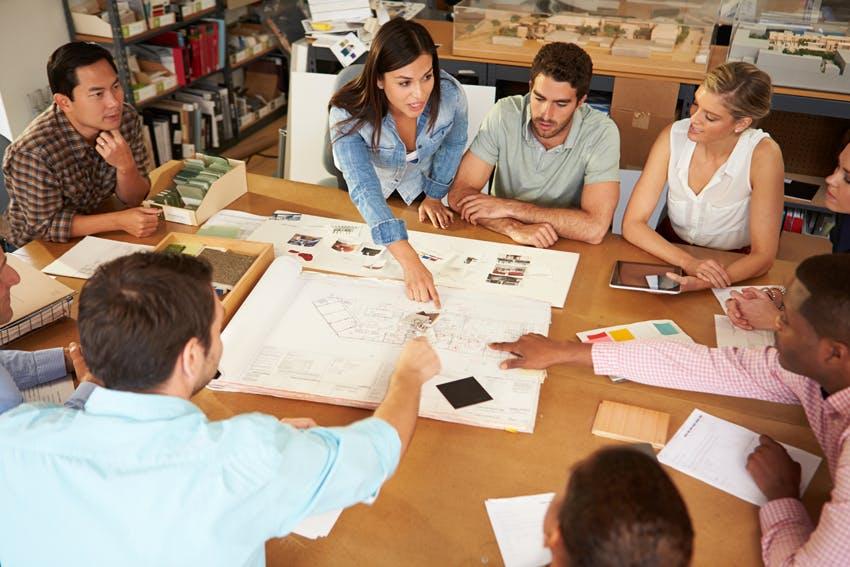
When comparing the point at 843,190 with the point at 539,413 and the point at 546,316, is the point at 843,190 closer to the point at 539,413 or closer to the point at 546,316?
the point at 546,316

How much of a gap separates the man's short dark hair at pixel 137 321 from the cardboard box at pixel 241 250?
0.64 meters

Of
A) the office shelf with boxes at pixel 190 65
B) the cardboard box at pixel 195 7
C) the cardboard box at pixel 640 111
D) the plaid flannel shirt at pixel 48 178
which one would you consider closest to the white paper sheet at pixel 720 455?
the plaid flannel shirt at pixel 48 178

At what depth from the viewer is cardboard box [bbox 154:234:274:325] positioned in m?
1.72

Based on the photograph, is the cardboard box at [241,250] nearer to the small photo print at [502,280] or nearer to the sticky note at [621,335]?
the small photo print at [502,280]

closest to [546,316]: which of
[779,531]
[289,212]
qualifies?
[779,531]

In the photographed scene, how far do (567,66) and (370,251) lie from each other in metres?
0.78

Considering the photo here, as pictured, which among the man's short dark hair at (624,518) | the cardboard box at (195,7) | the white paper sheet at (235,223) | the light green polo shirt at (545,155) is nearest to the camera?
the man's short dark hair at (624,518)

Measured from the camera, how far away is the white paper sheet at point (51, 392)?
1543 millimetres

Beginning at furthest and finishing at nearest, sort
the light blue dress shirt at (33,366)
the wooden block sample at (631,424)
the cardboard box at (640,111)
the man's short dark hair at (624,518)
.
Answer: the cardboard box at (640,111) < the light blue dress shirt at (33,366) < the wooden block sample at (631,424) < the man's short dark hair at (624,518)

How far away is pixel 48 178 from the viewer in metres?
2.07

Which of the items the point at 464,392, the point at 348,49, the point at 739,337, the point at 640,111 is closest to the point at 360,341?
the point at 464,392

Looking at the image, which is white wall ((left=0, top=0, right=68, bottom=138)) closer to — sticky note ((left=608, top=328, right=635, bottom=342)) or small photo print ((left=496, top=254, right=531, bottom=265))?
small photo print ((left=496, top=254, right=531, bottom=265))

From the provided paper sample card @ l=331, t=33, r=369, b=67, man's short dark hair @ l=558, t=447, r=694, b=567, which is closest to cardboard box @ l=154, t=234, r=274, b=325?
man's short dark hair @ l=558, t=447, r=694, b=567

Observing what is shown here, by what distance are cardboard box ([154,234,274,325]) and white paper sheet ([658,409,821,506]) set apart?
3.23 ft
